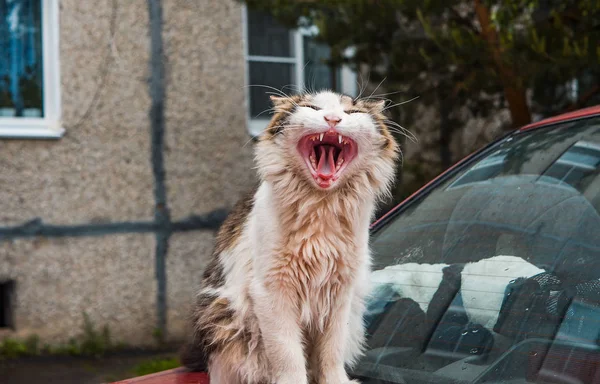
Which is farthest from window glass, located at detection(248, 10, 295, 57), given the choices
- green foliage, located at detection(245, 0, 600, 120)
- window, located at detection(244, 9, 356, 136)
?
green foliage, located at detection(245, 0, 600, 120)

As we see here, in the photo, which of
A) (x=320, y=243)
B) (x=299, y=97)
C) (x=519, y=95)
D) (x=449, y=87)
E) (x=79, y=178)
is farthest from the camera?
(x=79, y=178)

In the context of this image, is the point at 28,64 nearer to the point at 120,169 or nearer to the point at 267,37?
the point at 120,169

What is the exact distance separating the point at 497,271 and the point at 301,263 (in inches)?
22.6

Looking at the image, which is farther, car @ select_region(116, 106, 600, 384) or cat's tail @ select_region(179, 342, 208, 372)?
cat's tail @ select_region(179, 342, 208, 372)

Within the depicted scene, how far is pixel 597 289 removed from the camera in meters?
1.92

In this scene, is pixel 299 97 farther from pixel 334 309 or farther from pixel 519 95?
pixel 519 95

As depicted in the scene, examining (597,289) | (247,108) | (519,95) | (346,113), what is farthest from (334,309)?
(247,108)

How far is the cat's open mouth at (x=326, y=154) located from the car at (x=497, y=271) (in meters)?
0.47

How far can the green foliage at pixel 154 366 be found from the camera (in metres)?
6.43

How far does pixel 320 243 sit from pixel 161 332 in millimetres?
5727

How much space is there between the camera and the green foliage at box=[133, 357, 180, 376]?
21.1 ft

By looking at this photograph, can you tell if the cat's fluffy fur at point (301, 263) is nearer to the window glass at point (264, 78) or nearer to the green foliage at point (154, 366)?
the green foliage at point (154, 366)

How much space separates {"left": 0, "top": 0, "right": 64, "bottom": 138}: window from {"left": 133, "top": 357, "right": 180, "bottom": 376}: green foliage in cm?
247

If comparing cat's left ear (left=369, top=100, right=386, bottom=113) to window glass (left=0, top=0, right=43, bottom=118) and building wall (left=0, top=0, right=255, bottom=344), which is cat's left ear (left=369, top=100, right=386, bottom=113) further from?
window glass (left=0, top=0, right=43, bottom=118)
